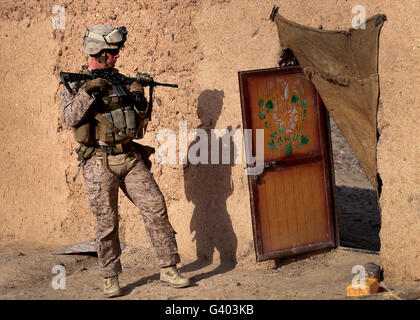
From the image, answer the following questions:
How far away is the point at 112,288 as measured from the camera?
512 cm

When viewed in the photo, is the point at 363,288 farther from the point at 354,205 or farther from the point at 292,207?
the point at 354,205

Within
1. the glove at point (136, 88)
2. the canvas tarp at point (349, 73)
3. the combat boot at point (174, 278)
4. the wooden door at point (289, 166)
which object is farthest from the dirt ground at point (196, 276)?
the glove at point (136, 88)

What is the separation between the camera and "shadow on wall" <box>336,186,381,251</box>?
7734 millimetres

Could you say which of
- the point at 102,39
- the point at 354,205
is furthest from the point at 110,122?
the point at 354,205

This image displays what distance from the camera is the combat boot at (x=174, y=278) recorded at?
518cm

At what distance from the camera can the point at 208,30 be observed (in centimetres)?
591

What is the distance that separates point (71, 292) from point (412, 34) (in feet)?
10.5

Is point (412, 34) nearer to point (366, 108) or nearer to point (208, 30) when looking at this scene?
point (366, 108)

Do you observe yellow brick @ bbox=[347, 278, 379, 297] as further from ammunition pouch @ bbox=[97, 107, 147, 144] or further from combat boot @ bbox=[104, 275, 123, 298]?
ammunition pouch @ bbox=[97, 107, 147, 144]

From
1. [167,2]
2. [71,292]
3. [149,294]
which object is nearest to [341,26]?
[167,2]

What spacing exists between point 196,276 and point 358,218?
164 inches

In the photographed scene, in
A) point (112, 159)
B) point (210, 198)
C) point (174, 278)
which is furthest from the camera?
point (210, 198)

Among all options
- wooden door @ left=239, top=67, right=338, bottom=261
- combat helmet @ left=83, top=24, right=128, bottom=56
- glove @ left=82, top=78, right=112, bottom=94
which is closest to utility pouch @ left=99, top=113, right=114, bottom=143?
glove @ left=82, top=78, right=112, bottom=94

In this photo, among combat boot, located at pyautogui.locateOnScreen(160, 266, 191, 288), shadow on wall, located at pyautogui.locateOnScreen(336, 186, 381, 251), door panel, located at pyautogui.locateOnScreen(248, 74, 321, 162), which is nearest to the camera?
combat boot, located at pyautogui.locateOnScreen(160, 266, 191, 288)
